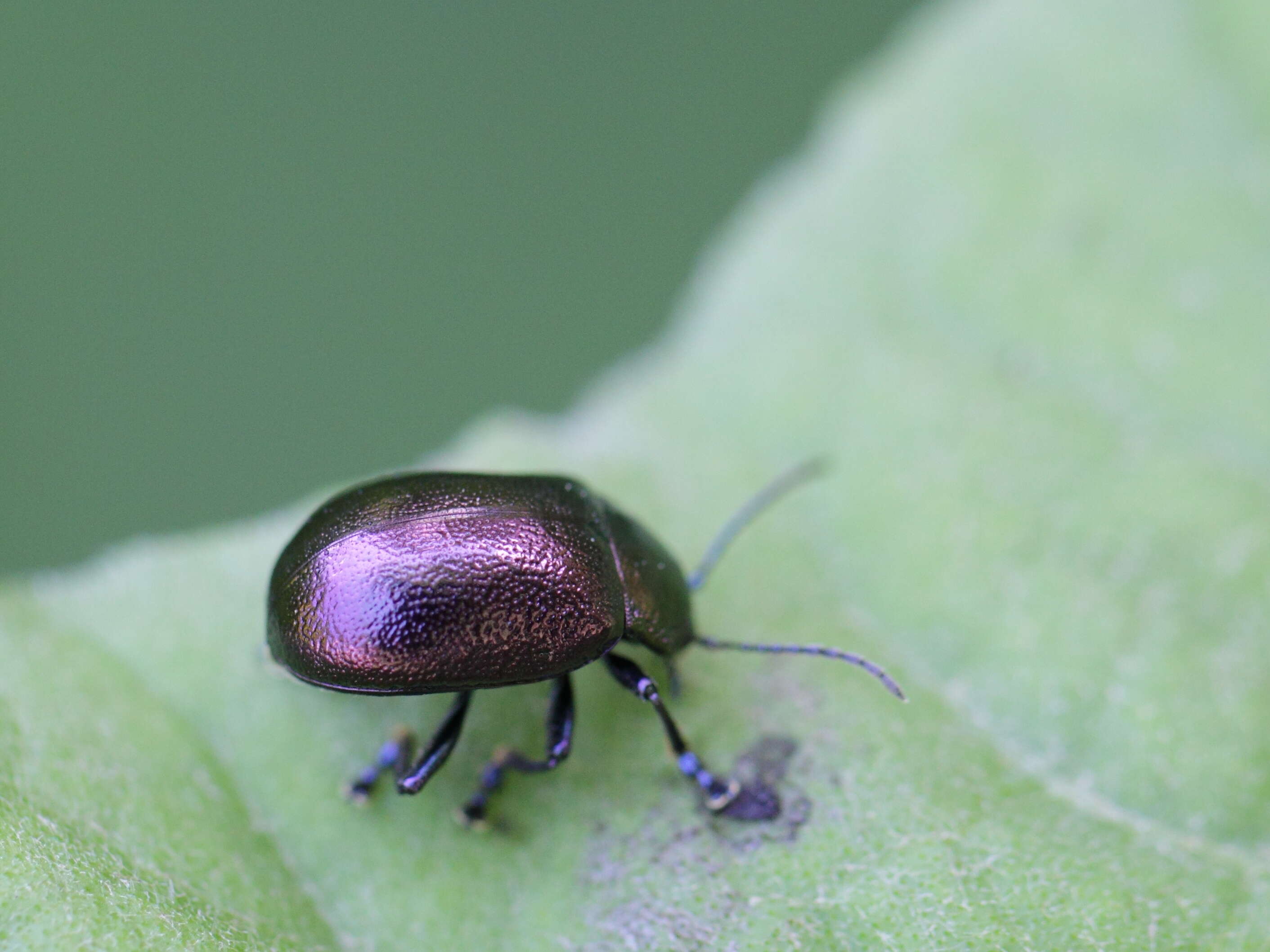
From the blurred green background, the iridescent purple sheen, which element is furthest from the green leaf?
the blurred green background

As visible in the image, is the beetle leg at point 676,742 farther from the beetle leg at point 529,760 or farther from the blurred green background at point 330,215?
the blurred green background at point 330,215

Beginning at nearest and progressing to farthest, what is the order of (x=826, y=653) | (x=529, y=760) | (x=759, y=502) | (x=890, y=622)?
(x=529, y=760) < (x=826, y=653) < (x=890, y=622) < (x=759, y=502)

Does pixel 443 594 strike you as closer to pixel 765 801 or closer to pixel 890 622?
pixel 765 801

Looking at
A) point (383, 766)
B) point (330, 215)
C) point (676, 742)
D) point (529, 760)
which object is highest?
point (676, 742)

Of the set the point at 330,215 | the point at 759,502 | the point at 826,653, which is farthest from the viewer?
the point at 330,215

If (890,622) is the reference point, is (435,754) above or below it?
below

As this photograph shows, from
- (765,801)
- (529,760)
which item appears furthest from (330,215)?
(765,801)

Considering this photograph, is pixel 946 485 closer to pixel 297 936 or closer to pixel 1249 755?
pixel 1249 755

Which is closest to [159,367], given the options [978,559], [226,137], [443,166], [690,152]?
[226,137]
